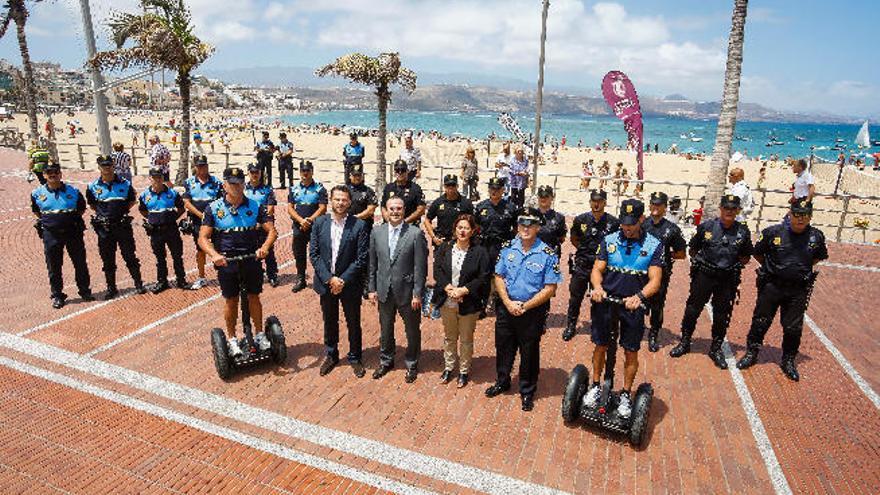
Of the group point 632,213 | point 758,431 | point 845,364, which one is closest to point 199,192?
point 632,213

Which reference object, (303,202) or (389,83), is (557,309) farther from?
(389,83)

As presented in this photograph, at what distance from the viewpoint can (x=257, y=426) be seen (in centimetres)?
497

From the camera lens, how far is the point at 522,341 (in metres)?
5.21

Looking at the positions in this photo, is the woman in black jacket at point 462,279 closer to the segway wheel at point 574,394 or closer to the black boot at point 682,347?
the segway wheel at point 574,394

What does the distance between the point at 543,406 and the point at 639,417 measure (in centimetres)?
106

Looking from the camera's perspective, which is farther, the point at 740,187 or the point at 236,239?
the point at 740,187

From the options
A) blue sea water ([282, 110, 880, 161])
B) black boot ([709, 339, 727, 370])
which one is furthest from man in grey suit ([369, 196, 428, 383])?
blue sea water ([282, 110, 880, 161])

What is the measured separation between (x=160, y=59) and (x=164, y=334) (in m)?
11.9

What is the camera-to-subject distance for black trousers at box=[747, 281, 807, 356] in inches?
234

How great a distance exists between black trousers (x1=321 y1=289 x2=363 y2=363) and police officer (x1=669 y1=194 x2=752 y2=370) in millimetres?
4000

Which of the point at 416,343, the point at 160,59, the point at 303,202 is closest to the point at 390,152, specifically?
the point at 160,59

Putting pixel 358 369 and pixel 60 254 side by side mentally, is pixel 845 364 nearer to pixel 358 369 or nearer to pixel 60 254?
pixel 358 369

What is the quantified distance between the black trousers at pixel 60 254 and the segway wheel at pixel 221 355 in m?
3.45

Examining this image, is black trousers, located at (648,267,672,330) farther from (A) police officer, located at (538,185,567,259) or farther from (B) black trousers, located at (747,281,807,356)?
(A) police officer, located at (538,185,567,259)
